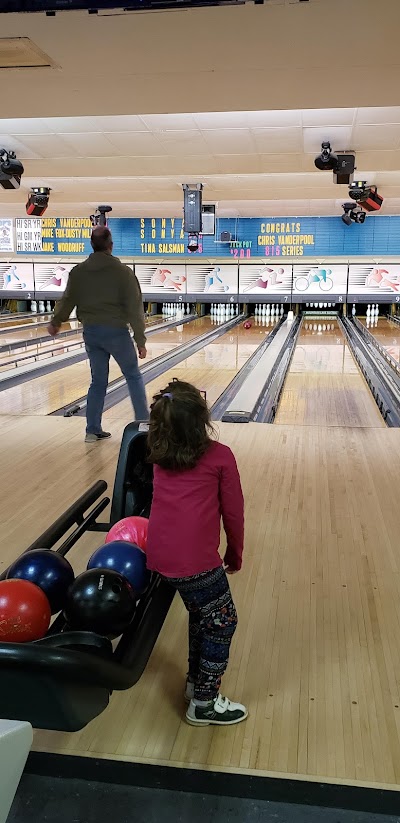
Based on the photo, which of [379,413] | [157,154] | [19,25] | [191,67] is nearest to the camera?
[19,25]

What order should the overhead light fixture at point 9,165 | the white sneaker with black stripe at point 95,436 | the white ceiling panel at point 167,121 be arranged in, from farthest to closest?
the overhead light fixture at point 9,165
the white ceiling panel at point 167,121
the white sneaker with black stripe at point 95,436

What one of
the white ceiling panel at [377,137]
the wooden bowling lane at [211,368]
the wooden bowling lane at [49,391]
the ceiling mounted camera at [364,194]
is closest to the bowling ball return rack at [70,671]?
the wooden bowling lane at [211,368]

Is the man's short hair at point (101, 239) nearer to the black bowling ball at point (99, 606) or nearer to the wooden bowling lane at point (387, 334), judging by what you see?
the black bowling ball at point (99, 606)

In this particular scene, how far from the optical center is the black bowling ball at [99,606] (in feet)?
5.15

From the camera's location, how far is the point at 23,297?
14.6m

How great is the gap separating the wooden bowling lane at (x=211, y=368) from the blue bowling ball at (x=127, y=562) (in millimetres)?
2942

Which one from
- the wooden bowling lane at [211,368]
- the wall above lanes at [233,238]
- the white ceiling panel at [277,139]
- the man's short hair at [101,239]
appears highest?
the white ceiling panel at [277,139]

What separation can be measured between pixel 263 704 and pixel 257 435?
8.97 ft

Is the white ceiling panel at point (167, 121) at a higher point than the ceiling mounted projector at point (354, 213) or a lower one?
higher

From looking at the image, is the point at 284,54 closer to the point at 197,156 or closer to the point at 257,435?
the point at 257,435

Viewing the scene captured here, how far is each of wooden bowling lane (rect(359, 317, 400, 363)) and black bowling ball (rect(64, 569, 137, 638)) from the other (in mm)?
6818

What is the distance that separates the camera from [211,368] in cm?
752

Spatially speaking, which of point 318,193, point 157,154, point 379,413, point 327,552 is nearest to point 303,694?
point 327,552

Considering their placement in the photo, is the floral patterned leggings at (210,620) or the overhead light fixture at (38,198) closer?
the floral patterned leggings at (210,620)
